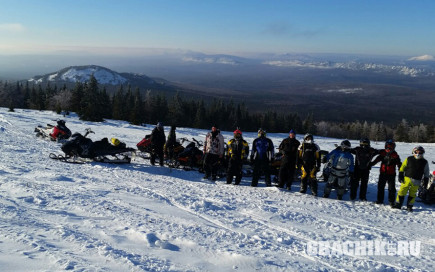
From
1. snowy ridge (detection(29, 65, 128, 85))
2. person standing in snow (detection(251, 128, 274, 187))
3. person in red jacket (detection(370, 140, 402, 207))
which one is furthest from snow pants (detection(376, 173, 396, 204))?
snowy ridge (detection(29, 65, 128, 85))

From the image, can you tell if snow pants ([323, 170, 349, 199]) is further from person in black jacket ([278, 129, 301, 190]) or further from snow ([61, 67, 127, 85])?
snow ([61, 67, 127, 85])

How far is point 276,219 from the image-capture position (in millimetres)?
5684

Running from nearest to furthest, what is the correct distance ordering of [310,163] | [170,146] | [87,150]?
[310,163]
[87,150]
[170,146]

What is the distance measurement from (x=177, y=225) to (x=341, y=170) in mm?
4620

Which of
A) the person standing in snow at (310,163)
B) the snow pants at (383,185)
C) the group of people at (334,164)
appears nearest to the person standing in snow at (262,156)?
the group of people at (334,164)

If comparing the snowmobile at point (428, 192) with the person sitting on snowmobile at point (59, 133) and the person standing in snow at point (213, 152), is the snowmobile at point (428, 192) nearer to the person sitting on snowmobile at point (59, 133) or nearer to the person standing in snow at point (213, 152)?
the person standing in snow at point (213, 152)

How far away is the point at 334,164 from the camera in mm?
7785

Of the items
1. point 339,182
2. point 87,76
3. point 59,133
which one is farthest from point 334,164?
point 87,76

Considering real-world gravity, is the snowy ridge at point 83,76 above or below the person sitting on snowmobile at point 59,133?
above

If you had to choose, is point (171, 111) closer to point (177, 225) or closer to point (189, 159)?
point (189, 159)

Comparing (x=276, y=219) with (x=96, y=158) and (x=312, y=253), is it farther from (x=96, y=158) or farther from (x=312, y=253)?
(x=96, y=158)

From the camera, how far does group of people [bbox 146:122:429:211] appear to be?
7.03 m

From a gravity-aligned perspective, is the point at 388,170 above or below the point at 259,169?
above

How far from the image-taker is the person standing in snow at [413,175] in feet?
22.6
